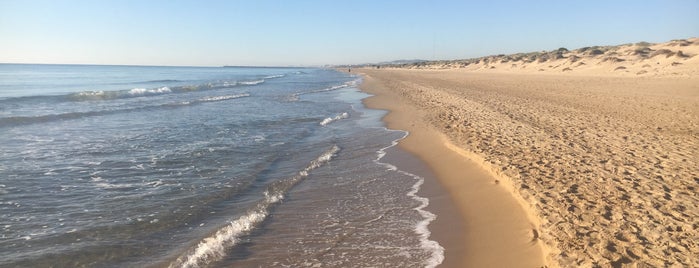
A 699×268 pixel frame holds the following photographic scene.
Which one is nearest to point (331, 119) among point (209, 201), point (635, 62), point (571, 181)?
point (209, 201)

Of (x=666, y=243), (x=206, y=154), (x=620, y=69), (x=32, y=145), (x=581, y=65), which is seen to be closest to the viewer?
(x=666, y=243)

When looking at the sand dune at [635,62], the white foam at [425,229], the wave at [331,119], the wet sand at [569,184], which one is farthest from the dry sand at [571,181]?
the sand dune at [635,62]

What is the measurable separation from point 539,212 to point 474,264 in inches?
63.2

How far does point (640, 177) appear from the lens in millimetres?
6910

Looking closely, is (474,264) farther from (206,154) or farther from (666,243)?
(206,154)

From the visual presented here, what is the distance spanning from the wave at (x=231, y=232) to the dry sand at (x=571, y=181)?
268 centimetres

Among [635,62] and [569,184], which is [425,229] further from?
[635,62]

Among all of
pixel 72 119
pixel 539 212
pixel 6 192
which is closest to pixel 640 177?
pixel 539 212

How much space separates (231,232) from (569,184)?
5161 mm

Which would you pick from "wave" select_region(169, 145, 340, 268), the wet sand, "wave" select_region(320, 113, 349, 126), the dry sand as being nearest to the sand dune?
the dry sand

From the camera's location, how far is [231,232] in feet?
18.0

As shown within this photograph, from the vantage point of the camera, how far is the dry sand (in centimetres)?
457

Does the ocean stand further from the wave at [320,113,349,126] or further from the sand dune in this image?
the sand dune

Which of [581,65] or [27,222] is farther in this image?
[581,65]
